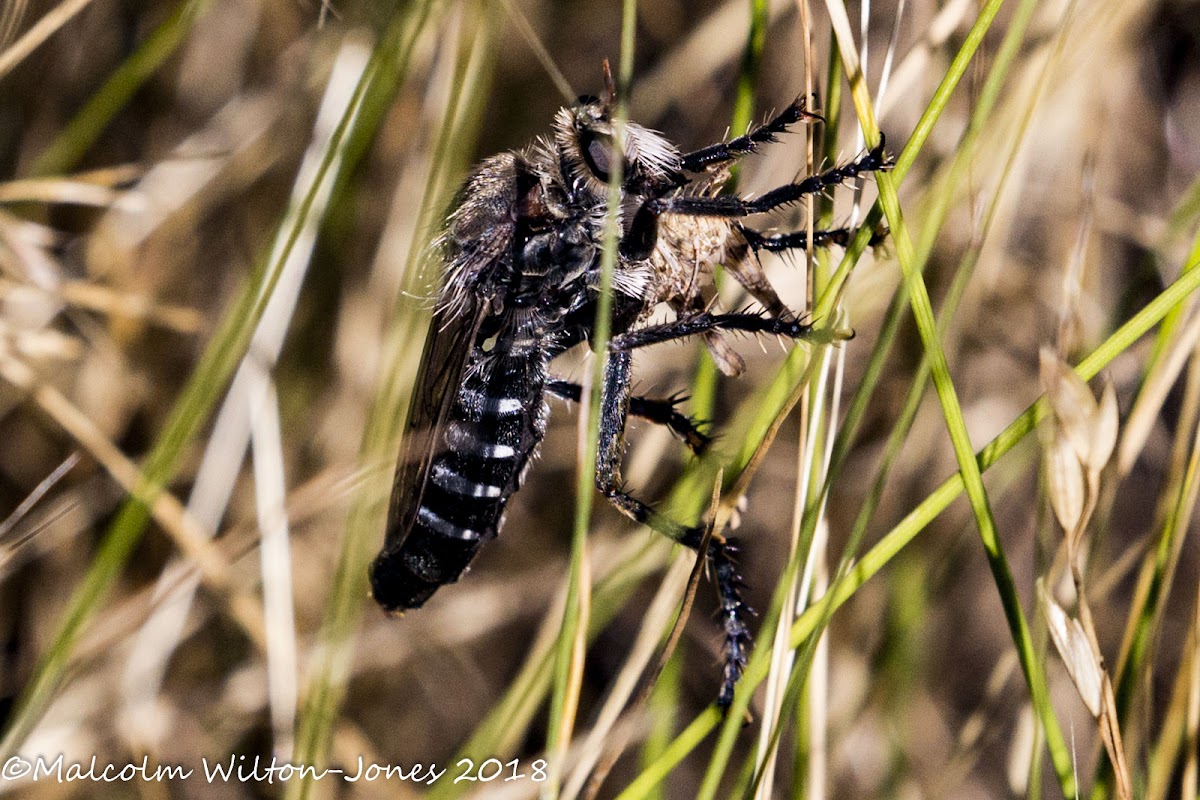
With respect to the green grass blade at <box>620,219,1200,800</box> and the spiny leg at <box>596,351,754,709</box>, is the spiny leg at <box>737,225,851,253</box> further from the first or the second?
the green grass blade at <box>620,219,1200,800</box>

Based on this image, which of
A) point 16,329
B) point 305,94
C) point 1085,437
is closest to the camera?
point 1085,437

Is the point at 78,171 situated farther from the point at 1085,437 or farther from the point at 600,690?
the point at 1085,437

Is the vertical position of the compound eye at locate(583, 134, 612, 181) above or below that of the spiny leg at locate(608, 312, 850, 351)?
above

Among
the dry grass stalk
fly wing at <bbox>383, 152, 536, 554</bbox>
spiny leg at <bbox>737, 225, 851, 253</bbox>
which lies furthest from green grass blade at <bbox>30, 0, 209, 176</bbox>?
the dry grass stalk

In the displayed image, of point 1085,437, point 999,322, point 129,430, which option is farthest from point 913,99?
point 129,430

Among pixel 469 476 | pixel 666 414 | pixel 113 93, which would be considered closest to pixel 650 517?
pixel 666 414

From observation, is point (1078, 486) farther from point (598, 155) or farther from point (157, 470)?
point (157, 470)
